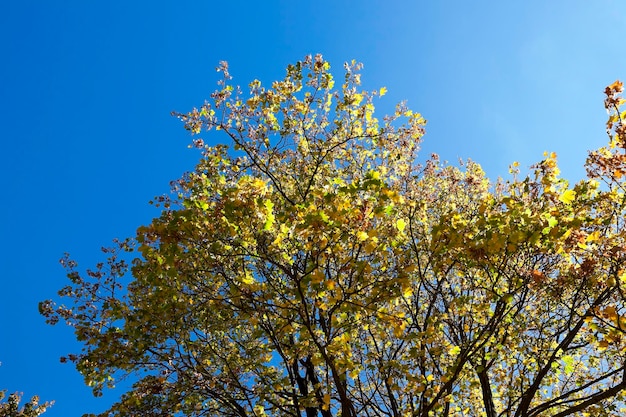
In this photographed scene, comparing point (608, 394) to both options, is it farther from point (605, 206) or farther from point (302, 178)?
point (302, 178)

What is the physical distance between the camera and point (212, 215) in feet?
19.5

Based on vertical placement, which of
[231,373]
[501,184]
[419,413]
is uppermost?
[501,184]

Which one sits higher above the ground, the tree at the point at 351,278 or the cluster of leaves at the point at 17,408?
the cluster of leaves at the point at 17,408

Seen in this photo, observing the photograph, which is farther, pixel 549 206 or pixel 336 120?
pixel 336 120

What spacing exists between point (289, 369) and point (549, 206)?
6273 mm

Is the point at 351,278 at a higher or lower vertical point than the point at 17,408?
lower

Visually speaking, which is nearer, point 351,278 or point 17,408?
point 351,278

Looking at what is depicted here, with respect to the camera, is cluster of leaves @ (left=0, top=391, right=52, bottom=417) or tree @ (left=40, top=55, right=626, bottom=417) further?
cluster of leaves @ (left=0, top=391, right=52, bottom=417)

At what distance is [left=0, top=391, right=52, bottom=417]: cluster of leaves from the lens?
22.6m

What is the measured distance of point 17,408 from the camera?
23.4 meters

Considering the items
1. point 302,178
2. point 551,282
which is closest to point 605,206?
point 551,282

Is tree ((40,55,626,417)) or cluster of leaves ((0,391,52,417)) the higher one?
cluster of leaves ((0,391,52,417))

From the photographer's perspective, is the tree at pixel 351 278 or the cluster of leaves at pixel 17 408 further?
the cluster of leaves at pixel 17 408

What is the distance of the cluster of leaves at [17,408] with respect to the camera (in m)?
22.6
